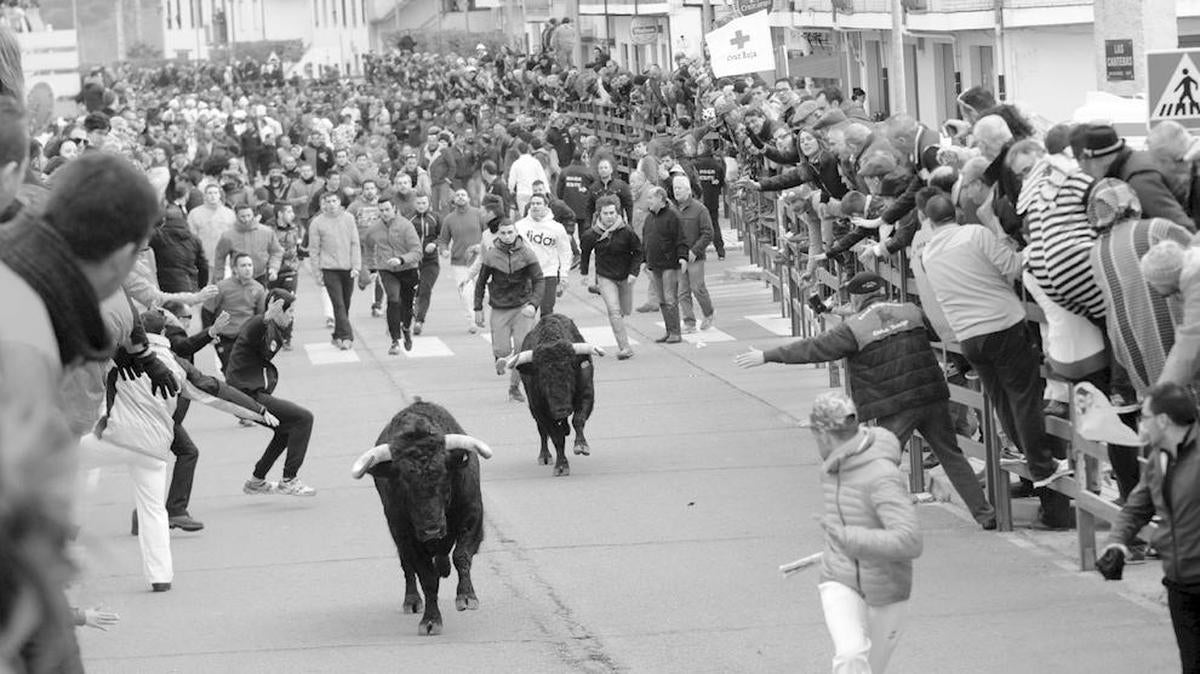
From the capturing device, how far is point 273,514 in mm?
15453

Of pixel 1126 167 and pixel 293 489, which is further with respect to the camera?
pixel 293 489

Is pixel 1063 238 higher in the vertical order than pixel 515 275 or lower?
higher

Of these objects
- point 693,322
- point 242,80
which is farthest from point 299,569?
point 242,80

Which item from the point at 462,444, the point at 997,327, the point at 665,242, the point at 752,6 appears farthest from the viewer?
the point at 752,6

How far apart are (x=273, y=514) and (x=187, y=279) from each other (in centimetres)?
687

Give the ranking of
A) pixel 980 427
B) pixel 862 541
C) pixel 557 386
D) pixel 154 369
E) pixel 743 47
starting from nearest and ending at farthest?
pixel 154 369
pixel 862 541
pixel 980 427
pixel 557 386
pixel 743 47

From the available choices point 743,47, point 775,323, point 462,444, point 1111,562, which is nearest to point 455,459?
point 462,444

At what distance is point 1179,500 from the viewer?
7672 millimetres

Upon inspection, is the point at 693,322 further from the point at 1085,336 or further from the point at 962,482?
the point at 1085,336

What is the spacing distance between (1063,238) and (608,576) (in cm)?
344

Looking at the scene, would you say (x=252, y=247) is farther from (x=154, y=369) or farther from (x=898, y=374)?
(x=154, y=369)

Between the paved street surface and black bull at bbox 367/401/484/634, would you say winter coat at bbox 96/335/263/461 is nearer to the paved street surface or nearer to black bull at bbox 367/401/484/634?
the paved street surface

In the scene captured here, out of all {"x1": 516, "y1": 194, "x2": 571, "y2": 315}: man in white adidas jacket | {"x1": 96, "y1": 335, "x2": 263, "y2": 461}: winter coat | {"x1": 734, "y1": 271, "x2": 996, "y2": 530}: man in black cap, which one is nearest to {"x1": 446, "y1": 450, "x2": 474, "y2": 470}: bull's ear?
{"x1": 96, "y1": 335, "x2": 263, "y2": 461}: winter coat

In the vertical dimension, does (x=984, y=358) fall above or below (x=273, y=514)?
above
